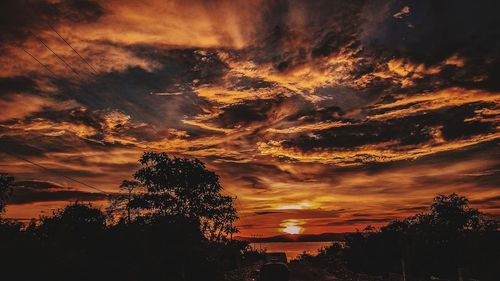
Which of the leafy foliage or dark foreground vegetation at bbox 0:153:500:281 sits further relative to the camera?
the leafy foliage

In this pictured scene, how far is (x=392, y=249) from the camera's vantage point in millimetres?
59875

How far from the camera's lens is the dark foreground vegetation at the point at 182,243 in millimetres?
23656

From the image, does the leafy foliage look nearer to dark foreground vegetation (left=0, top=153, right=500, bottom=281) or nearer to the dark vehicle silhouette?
dark foreground vegetation (left=0, top=153, right=500, bottom=281)

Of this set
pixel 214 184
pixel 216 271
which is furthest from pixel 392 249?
pixel 216 271

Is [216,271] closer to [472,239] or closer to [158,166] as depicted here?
[158,166]

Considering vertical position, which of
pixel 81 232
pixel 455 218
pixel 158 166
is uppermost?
pixel 158 166

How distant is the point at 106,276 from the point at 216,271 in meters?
11.1

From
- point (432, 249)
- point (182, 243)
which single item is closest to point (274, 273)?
point (182, 243)

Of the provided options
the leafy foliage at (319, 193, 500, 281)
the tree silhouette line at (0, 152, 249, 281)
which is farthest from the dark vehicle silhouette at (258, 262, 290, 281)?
the leafy foliage at (319, 193, 500, 281)

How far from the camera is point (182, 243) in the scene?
110ft

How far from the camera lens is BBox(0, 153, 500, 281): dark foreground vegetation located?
77.6 feet

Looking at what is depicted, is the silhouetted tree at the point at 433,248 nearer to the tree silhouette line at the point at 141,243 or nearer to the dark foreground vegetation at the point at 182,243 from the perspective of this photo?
the dark foreground vegetation at the point at 182,243

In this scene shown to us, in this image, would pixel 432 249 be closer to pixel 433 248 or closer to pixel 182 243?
pixel 433 248

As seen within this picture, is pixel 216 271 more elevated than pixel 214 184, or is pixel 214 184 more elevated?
pixel 214 184
